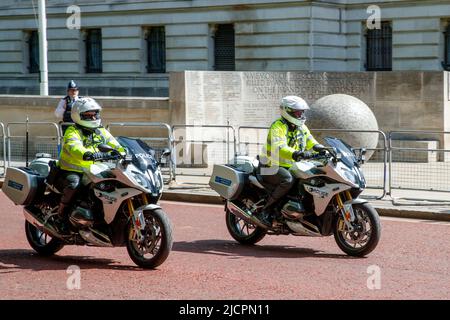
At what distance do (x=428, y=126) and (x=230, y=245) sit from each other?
12759 millimetres

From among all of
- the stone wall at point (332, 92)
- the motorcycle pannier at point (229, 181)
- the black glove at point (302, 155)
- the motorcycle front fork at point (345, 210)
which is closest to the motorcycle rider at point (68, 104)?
the stone wall at point (332, 92)

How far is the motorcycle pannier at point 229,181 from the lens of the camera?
1169cm

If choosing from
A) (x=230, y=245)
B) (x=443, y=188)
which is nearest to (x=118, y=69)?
(x=443, y=188)

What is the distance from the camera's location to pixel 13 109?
951 inches

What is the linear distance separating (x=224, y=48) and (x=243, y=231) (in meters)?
27.9

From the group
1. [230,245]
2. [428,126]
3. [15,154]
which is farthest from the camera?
[428,126]

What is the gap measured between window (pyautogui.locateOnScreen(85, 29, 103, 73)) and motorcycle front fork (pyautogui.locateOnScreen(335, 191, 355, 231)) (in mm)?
32373

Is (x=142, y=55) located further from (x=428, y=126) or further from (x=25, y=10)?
(x=428, y=126)

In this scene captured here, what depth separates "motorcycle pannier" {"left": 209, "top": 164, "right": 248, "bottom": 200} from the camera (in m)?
11.7

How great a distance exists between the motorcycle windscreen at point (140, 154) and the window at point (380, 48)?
91.2 ft

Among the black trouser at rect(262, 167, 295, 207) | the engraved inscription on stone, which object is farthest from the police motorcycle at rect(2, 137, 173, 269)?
the engraved inscription on stone

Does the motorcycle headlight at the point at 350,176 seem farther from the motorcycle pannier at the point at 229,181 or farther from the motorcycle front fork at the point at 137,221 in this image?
the motorcycle front fork at the point at 137,221

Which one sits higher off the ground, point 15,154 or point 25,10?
point 25,10

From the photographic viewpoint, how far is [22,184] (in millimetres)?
10945
